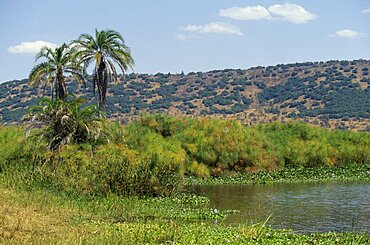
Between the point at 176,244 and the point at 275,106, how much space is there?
6788cm

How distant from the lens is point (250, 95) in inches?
3376

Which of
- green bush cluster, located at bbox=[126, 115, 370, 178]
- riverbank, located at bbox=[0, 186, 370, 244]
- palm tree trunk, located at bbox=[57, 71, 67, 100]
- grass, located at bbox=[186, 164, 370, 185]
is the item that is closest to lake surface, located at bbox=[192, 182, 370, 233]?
riverbank, located at bbox=[0, 186, 370, 244]

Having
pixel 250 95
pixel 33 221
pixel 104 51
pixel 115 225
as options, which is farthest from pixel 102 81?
pixel 250 95

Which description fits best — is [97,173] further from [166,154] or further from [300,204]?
[166,154]

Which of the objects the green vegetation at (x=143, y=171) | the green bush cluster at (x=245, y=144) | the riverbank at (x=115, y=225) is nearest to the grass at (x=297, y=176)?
the green vegetation at (x=143, y=171)

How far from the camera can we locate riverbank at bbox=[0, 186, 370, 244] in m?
13.0

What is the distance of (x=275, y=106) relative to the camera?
3135 inches

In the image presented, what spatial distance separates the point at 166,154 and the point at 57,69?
7260mm

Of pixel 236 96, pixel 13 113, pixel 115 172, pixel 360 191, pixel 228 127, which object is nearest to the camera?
pixel 115 172

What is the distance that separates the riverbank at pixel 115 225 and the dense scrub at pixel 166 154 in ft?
5.27

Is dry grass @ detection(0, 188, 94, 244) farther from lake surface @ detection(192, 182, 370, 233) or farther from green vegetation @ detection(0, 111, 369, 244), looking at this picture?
lake surface @ detection(192, 182, 370, 233)

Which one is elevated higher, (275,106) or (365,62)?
(365,62)

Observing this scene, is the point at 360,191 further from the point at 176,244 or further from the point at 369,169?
the point at 176,244

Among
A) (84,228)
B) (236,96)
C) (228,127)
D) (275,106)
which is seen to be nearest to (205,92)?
(236,96)
